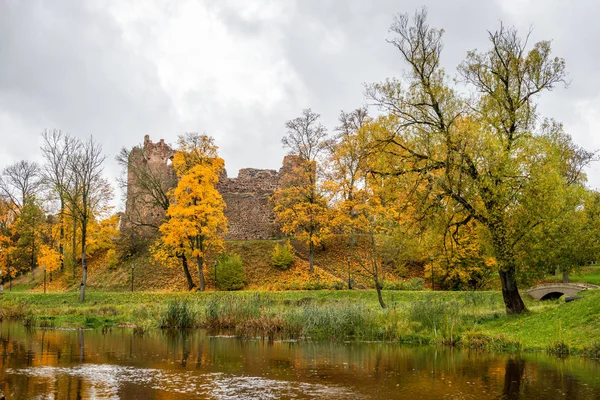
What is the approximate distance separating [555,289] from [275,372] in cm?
A: 2422

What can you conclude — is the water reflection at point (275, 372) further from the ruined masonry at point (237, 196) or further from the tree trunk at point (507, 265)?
the ruined masonry at point (237, 196)

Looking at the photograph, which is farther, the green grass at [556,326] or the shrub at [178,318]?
the shrub at [178,318]

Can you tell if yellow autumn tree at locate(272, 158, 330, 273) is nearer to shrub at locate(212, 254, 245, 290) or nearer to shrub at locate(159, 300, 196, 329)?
shrub at locate(212, 254, 245, 290)

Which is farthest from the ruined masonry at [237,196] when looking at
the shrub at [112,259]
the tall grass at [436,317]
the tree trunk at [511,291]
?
the tall grass at [436,317]

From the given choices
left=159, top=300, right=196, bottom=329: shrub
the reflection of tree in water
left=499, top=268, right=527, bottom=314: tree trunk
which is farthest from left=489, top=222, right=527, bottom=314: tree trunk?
left=159, top=300, right=196, bottom=329: shrub

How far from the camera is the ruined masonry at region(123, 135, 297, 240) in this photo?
4988cm

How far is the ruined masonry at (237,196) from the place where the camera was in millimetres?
49875

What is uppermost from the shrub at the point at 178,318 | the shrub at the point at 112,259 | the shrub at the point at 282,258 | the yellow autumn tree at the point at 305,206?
the yellow autumn tree at the point at 305,206

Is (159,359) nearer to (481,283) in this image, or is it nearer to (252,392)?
(252,392)

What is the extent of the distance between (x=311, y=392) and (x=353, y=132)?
1357 inches

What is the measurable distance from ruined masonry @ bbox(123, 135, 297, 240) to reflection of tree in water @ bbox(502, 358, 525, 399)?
35.3 metres

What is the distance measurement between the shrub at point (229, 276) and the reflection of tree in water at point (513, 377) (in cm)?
2565

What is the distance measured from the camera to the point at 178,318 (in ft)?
77.1

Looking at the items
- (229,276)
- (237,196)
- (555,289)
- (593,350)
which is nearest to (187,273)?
(229,276)
